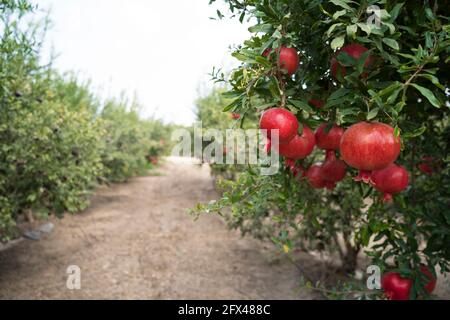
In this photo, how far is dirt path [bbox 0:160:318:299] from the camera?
3527 mm

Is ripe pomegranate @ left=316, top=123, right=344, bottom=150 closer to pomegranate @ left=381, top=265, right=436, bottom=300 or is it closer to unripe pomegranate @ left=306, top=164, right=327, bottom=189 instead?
unripe pomegranate @ left=306, top=164, right=327, bottom=189

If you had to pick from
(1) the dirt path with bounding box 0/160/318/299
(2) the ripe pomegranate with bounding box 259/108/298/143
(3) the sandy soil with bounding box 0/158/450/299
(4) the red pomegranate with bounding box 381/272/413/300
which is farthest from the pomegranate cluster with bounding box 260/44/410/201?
(1) the dirt path with bounding box 0/160/318/299

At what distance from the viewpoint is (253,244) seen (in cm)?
492

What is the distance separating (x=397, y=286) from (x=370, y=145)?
99 centimetres

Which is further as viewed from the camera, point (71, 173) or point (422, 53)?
point (71, 173)

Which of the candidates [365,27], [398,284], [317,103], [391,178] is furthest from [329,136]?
[398,284]

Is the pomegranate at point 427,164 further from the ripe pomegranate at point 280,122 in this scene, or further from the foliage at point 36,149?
the foliage at point 36,149

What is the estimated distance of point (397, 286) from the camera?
154 cm

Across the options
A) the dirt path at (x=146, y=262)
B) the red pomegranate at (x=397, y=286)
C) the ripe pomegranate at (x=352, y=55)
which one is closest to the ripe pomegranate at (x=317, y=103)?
the ripe pomegranate at (x=352, y=55)

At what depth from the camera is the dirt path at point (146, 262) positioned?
353 centimetres

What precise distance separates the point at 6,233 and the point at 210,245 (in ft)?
7.84
